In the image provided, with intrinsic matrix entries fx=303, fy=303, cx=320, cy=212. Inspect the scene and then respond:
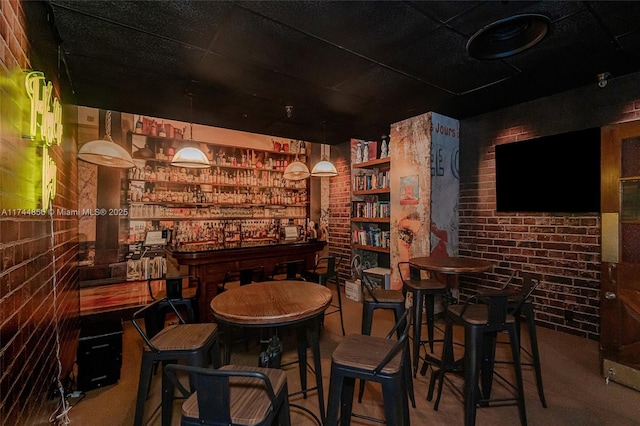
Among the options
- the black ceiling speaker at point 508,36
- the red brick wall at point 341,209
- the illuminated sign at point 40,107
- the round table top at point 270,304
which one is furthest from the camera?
the red brick wall at point 341,209

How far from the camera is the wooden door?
225 centimetres

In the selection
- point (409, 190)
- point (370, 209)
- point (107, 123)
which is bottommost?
point (370, 209)

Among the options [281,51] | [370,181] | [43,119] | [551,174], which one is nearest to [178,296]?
[43,119]

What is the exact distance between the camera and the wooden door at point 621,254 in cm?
225

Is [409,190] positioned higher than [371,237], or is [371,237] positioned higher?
[409,190]

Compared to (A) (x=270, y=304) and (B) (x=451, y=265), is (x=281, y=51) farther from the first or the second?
(B) (x=451, y=265)

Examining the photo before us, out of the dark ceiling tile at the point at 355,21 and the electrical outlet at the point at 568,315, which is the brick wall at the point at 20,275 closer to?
the dark ceiling tile at the point at 355,21

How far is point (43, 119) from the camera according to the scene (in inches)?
54.6

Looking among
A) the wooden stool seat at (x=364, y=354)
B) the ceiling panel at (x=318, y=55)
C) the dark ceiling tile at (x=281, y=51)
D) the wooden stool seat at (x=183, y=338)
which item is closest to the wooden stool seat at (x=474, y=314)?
the wooden stool seat at (x=364, y=354)

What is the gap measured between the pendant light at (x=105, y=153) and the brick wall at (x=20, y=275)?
1402mm

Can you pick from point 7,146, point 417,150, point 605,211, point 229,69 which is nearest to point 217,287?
point 229,69

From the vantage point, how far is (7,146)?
3.54 ft

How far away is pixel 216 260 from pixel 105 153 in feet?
4.82

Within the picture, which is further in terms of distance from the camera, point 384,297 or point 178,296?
point 178,296
